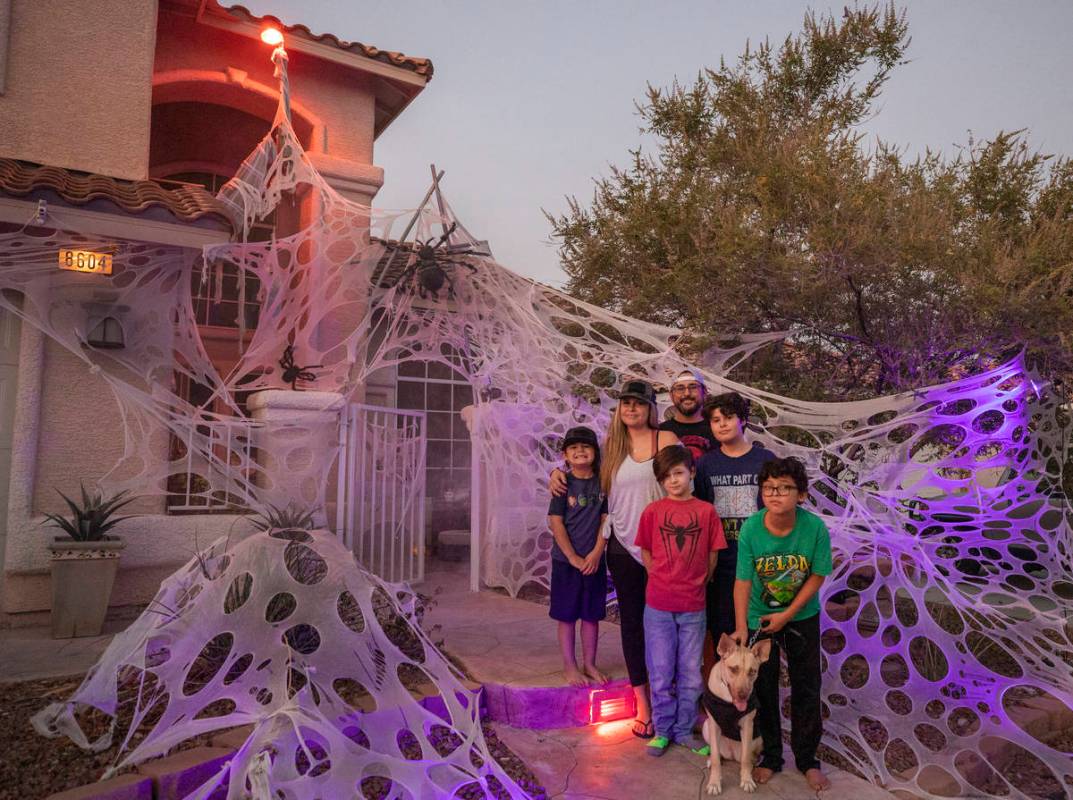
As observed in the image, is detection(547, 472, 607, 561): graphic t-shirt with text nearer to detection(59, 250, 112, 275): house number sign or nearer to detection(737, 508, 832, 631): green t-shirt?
detection(737, 508, 832, 631): green t-shirt

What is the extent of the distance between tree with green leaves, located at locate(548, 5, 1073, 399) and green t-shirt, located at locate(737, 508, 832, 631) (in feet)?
8.50

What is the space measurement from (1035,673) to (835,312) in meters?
2.92

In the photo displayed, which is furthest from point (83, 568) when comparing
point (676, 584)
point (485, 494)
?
point (676, 584)

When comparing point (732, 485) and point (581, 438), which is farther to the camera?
point (581, 438)

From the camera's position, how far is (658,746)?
3.78 metres

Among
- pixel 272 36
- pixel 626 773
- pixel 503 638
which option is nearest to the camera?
pixel 626 773

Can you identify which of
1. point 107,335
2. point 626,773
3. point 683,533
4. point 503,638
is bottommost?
point 626,773

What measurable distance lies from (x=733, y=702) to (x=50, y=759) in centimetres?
304

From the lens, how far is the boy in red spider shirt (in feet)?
11.9

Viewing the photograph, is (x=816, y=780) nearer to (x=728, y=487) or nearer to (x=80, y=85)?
(x=728, y=487)

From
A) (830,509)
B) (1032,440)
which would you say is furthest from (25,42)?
(1032,440)

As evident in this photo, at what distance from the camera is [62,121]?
263 inches

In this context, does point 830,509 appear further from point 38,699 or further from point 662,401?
point 38,699

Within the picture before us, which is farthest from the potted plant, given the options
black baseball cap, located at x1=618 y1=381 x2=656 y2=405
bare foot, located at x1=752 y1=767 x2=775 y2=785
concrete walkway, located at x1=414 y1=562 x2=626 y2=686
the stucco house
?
bare foot, located at x1=752 y1=767 x2=775 y2=785
